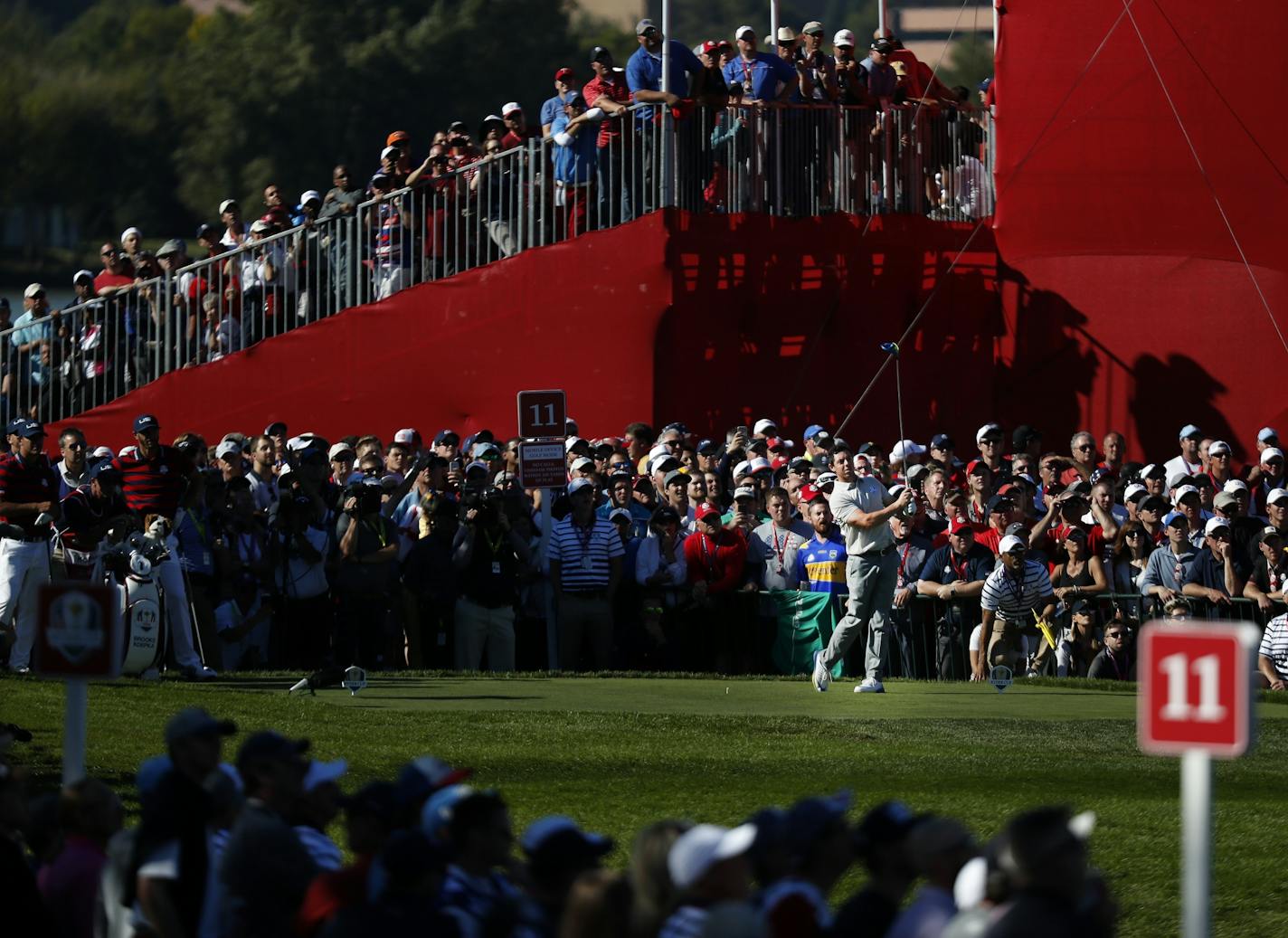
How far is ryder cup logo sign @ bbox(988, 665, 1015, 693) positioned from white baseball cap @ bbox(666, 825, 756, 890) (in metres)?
11.2

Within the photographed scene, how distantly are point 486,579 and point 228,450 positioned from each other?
8.05 feet

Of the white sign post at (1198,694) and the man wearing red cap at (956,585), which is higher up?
the man wearing red cap at (956,585)

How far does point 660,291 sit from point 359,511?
262 inches

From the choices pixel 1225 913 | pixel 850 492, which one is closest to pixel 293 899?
pixel 1225 913

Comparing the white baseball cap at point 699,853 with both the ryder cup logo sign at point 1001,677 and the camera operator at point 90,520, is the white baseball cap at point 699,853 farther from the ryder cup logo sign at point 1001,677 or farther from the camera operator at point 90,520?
the camera operator at point 90,520

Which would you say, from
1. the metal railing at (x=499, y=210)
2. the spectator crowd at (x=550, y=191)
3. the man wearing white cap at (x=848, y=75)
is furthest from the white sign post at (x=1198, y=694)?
the man wearing white cap at (x=848, y=75)

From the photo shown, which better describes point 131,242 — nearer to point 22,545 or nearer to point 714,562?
point 714,562

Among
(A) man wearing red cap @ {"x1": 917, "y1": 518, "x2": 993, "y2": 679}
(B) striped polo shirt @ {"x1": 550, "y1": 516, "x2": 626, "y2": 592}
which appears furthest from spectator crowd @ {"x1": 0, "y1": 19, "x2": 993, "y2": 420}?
(A) man wearing red cap @ {"x1": 917, "y1": 518, "x2": 993, "y2": 679}

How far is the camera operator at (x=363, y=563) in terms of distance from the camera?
2008 centimetres

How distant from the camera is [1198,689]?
8000mm

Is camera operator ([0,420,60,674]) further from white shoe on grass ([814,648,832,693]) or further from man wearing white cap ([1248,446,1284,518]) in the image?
man wearing white cap ([1248,446,1284,518])

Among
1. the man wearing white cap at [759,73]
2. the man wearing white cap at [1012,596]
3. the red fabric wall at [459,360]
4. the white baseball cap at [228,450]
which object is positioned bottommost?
the man wearing white cap at [1012,596]

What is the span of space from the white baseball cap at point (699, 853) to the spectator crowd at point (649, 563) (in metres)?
11.2

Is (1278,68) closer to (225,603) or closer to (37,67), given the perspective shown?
(225,603)
